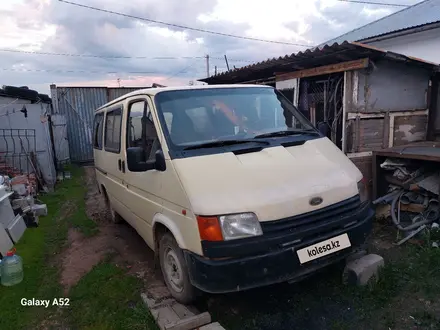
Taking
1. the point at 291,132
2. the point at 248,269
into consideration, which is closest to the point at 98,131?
the point at 291,132

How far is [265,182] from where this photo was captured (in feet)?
8.79

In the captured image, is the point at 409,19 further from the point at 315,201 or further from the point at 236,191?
the point at 236,191

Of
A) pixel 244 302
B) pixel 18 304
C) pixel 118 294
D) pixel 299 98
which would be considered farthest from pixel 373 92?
pixel 18 304

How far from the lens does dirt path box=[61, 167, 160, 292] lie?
4.03 m

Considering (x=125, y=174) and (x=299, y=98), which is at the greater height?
(x=299, y=98)

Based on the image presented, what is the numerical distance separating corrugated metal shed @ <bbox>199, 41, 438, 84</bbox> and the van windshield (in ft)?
5.88

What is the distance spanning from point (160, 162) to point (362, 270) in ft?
7.02

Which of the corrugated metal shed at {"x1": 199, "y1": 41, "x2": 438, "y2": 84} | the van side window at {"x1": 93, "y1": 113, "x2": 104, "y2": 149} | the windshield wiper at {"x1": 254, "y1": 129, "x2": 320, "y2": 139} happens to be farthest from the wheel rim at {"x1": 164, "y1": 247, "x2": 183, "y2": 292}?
the corrugated metal shed at {"x1": 199, "y1": 41, "x2": 438, "y2": 84}

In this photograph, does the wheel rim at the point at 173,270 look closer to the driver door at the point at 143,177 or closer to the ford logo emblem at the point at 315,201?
the driver door at the point at 143,177

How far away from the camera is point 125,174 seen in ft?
13.6

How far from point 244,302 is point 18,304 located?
2310 mm

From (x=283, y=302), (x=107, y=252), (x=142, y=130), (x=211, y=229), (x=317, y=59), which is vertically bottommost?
(x=107, y=252)

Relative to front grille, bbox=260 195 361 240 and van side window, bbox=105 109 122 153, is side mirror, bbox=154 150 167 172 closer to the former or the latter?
front grille, bbox=260 195 361 240

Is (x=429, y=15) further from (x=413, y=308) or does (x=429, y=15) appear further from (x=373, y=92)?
(x=413, y=308)
